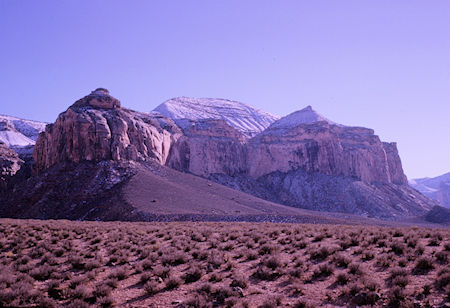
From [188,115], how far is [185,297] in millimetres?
152009

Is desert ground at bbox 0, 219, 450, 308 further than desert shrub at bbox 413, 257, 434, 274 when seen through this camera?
No

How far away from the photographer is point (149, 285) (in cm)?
984

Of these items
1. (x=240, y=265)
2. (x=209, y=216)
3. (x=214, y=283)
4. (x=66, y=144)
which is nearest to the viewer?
(x=214, y=283)

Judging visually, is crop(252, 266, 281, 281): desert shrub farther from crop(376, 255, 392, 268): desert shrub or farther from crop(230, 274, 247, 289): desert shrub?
crop(376, 255, 392, 268): desert shrub

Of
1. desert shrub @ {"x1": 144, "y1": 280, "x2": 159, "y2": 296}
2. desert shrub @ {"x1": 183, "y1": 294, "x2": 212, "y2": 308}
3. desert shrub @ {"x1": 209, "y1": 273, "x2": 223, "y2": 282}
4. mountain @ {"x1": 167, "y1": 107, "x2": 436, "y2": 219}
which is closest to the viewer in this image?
desert shrub @ {"x1": 183, "y1": 294, "x2": 212, "y2": 308}

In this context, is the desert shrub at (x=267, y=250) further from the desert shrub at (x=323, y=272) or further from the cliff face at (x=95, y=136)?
the cliff face at (x=95, y=136)

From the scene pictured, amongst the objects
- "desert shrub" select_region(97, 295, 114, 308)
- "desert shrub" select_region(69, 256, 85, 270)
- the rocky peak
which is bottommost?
"desert shrub" select_region(69, 256, 85, 270)

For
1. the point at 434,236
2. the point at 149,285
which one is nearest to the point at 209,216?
the point at 434,236

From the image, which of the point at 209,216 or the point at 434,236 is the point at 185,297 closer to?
the point at 434,236

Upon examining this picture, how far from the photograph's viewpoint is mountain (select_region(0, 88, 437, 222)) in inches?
1966

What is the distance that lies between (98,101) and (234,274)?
65579 mm

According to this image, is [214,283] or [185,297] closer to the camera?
[185,297]

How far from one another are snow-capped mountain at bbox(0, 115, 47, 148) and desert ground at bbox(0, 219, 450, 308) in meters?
100

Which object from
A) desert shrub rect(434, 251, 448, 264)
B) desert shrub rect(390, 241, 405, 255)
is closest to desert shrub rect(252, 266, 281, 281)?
desert shrub rect(390, 241, 405, 255)
